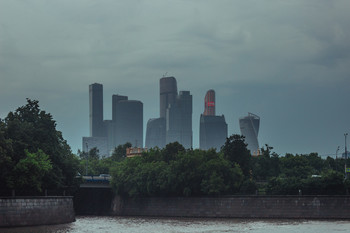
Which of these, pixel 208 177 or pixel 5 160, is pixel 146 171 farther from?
pixel 5 160

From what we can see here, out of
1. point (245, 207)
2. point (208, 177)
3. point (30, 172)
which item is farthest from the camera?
point (208, 177)

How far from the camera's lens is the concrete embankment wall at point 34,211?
94.2 meters

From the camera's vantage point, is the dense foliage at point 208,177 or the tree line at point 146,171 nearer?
the tree line at point 146,171

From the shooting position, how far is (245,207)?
12762 centimetres

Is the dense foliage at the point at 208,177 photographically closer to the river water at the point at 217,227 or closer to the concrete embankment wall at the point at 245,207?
the concrete embankment wall at the point at 245,207

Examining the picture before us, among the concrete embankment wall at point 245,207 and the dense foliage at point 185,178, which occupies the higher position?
the dense foliage at point 185,178

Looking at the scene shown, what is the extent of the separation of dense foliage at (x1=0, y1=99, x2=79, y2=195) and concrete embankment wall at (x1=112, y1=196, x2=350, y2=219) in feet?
71.3

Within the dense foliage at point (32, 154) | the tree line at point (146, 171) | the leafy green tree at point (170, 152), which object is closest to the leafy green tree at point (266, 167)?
the tree line at point (146, 171)

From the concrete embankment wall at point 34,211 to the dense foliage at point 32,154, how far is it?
12.6 ft

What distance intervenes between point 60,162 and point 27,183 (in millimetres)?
20769

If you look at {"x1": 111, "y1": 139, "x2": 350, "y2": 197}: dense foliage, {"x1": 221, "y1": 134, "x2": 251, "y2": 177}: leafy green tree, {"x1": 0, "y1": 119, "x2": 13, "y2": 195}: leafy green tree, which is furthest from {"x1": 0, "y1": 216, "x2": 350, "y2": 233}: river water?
{"x1": 221, "y1": 134, "x2": 251, "y2": 177}: leafy green tree

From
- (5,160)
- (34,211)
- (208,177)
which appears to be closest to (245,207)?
(208,177)

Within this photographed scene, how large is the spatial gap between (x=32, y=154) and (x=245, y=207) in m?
42.4

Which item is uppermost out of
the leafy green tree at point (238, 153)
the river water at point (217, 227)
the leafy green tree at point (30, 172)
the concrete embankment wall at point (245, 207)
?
the leafy green tree at point (238, 153)
